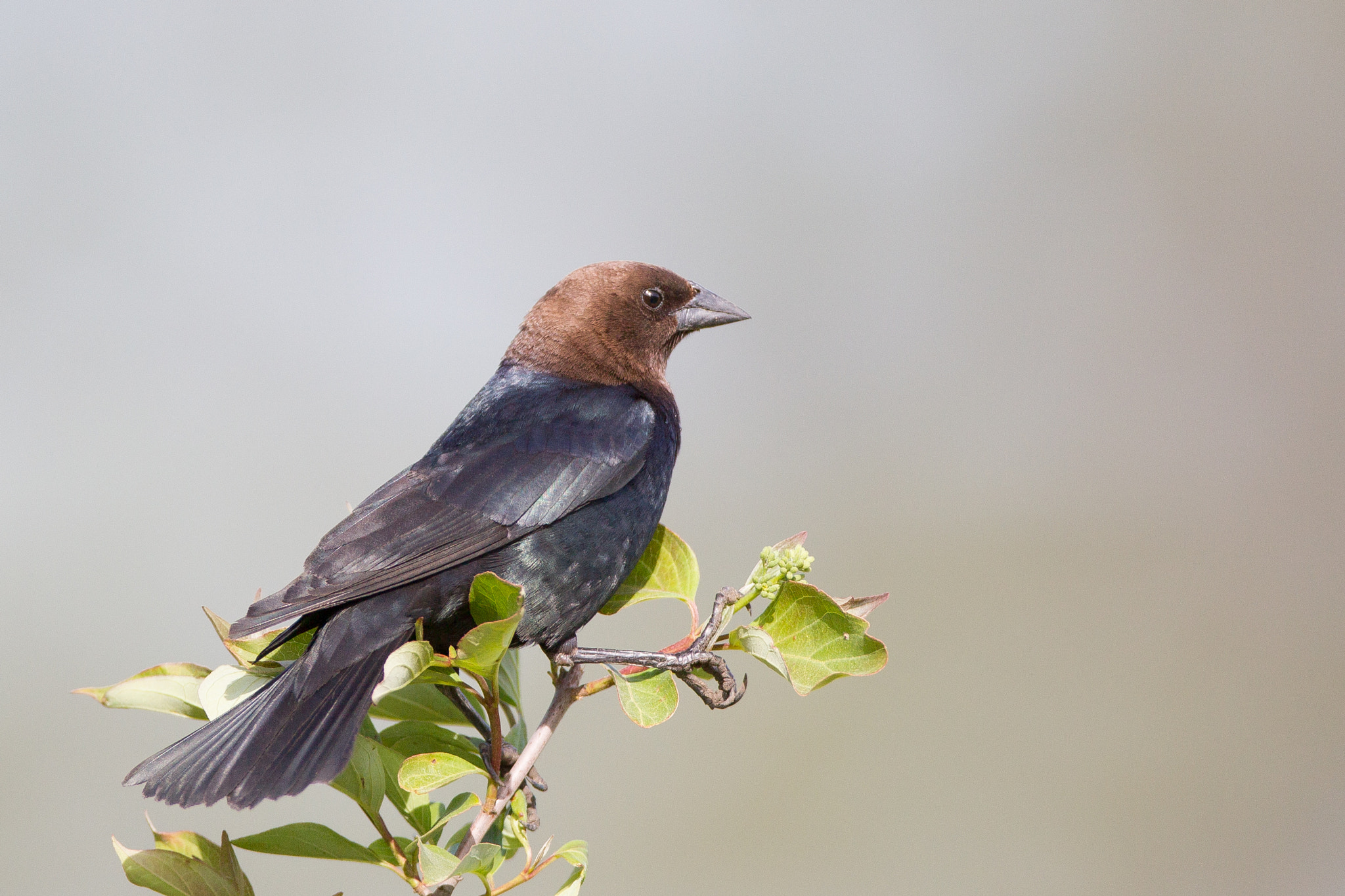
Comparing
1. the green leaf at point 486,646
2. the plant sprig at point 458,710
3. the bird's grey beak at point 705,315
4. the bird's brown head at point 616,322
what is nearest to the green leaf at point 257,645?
the plant sprig at point 458,710

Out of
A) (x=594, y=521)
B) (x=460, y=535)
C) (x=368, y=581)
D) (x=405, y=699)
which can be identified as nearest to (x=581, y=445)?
(x=594, y=521)

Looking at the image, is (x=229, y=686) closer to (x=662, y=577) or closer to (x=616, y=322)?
(x=662, y=577)

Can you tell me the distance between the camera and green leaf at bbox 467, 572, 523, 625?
1.84m

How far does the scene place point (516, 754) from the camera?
7.56 feet

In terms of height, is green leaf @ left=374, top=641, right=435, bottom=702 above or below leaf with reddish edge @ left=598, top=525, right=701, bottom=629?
below

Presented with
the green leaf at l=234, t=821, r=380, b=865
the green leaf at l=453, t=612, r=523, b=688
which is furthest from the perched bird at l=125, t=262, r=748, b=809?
the green leaf at l=453, t=612, r=523, b=688

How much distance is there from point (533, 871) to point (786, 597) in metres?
0.64

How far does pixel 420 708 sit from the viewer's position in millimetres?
2197

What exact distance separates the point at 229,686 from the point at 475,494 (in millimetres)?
775

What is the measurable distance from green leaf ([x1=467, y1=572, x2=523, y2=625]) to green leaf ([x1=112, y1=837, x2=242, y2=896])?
1.91ft

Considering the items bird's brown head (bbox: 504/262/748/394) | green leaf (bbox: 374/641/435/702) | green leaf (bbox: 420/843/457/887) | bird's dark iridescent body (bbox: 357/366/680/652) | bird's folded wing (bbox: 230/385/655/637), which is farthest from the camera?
bird's brown head (bbox: 504/262/748/394)

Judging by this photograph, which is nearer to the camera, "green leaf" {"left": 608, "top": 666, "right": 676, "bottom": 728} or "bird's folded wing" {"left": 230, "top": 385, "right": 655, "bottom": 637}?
"green leaf" {"left": 608, "top": 666, "right": 676, "bottom": 728}

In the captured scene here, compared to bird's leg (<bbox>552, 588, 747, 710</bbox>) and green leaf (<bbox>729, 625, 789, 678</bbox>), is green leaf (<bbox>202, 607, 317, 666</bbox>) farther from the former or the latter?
green leaf (<bbox>729, 625, 789, 678</bbox>)

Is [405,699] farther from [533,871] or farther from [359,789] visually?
[533,871]
